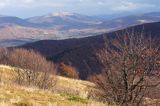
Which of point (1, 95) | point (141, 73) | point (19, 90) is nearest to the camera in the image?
point (1, 95)

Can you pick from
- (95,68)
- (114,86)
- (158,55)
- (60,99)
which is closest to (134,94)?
(114,86)

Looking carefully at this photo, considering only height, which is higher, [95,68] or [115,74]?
[115,74]

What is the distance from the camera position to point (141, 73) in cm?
2098

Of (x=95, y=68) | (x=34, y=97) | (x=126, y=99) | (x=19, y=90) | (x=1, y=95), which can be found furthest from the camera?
(x=95, y=68)

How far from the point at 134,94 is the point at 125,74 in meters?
1.17

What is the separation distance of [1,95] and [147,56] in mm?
10336

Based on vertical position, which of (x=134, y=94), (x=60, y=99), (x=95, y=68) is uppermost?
(x=60, y=99)

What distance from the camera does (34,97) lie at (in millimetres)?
14609

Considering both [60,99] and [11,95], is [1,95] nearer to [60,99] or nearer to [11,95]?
[11,95]

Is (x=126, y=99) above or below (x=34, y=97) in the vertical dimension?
below

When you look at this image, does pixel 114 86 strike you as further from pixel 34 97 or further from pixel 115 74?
pixel 34 97

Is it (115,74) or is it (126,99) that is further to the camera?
(115,74)

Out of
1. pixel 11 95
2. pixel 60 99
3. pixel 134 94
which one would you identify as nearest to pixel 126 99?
pixel 134 94

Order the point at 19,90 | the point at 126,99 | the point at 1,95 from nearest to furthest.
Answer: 1. the point at 1,95
2. the point at 19,90
3. the point at 126,99
